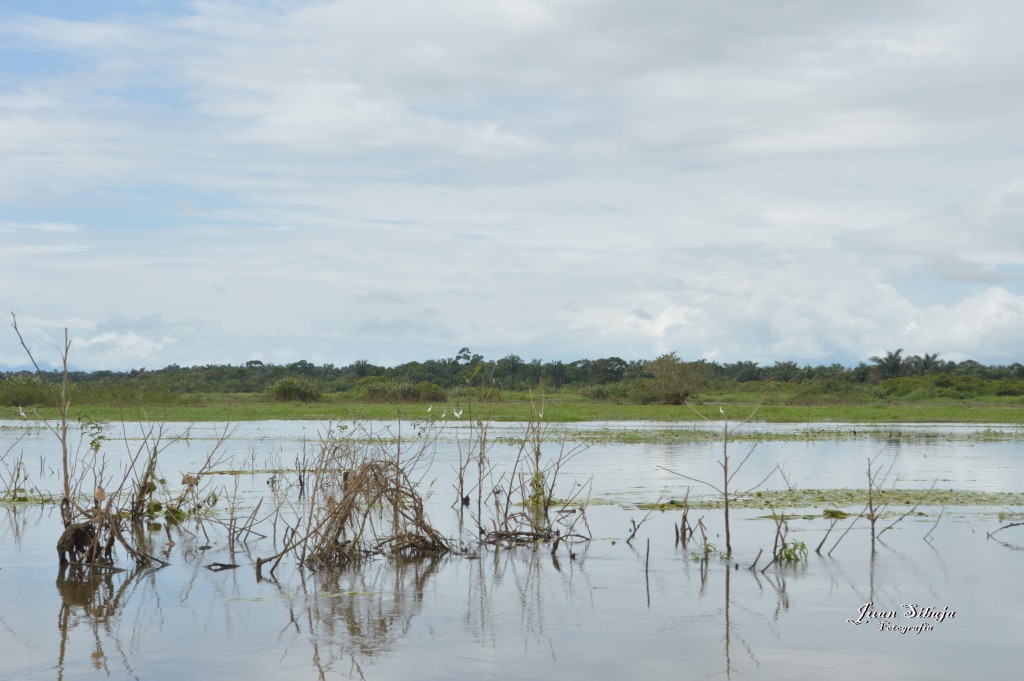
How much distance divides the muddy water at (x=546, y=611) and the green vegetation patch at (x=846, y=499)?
148 centimetres

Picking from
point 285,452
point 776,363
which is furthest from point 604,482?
point 776,363

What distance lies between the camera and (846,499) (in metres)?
17.4

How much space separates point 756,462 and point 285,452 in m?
12.6

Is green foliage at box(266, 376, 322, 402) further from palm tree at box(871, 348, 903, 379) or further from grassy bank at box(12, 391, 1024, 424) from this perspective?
palm tree at box(871, 348, 903, 379)

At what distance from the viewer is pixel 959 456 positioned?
90.3 feet

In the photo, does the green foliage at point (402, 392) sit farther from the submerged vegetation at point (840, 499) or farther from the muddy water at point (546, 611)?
the muddy water at point (546, 611)

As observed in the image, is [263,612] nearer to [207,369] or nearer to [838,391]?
[838,391]

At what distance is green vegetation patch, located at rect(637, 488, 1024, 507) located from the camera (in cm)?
1661

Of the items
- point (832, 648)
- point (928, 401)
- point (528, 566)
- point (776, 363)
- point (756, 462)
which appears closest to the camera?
point (832, 648)

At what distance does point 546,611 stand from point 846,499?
9349mm

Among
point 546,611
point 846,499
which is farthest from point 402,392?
point 546,611

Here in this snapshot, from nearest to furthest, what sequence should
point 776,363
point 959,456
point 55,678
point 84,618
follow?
point 55,678, point 84,618, point 959,456, point 776,363

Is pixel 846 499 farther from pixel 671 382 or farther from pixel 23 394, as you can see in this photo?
pixel 23 394

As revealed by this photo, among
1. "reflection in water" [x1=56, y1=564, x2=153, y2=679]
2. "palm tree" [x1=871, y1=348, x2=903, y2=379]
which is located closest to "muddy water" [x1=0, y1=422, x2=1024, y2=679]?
"reflection in water" [x1=56, y1=564, x2=153, y2=679]
